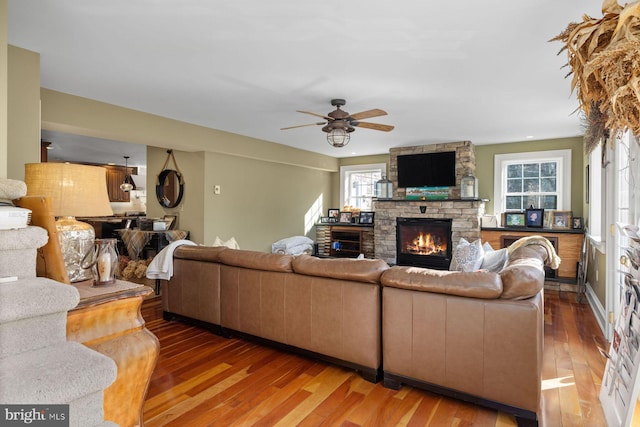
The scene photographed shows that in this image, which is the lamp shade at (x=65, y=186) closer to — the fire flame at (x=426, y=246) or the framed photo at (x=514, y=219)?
the fire flame at (x=426, y=246)

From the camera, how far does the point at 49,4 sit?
2115 millimetres

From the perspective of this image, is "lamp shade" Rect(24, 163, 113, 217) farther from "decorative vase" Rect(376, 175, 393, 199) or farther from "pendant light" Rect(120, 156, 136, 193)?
"pendant light" Rect(120, 156, 136, 193)

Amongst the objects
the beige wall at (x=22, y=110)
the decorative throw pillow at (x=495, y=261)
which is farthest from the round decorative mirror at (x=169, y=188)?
the decorative throw pillow at (x=495, y=261)

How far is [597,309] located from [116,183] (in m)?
9.83

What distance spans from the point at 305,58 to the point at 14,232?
87.5 inches

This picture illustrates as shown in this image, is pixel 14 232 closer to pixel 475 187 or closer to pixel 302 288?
pixel 302 288

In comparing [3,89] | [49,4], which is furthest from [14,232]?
[49,4]

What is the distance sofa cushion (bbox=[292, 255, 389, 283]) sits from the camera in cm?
248

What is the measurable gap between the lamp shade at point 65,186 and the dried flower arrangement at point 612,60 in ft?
6.68

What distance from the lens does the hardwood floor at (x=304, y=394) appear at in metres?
2.04

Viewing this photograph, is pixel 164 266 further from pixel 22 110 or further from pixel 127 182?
pixel 127 182

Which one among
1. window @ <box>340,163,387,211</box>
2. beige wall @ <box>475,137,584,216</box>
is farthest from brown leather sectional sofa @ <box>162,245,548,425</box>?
window @ <box>340,163,387,211</box>

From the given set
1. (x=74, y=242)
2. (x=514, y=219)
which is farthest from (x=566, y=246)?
(x=74, y=242)

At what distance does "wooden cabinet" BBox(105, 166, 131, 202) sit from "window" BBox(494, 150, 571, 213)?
8.70 metres
